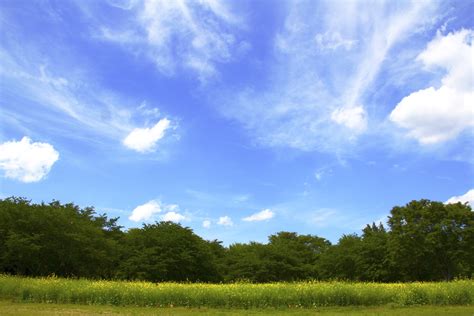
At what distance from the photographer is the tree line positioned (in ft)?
132

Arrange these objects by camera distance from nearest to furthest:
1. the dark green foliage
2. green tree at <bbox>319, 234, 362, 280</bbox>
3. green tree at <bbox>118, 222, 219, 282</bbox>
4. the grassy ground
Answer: the grassy ground, the dark green foliage, green tree at <bbox>118, 222, 219, 282</bbox>, green tree at <bbox>319, 234, 362, 280</bbox>

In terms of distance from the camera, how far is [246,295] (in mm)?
21906

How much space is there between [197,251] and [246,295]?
30921mm

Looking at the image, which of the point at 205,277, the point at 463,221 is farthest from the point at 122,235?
the point at 463,221

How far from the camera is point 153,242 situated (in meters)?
51.7

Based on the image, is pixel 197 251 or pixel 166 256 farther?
pixel 197 251

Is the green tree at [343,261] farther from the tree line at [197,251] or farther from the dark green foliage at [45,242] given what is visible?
the dark green foliage at [45,242]

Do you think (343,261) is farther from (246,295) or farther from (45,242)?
(246,295)

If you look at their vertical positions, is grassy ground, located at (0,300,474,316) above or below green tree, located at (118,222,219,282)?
below

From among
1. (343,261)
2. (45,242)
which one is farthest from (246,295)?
(343,261)

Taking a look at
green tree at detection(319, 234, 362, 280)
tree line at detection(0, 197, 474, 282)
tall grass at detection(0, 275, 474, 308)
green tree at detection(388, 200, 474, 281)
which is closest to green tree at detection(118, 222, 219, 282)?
tree line at detection(0, 197, 474, 282)

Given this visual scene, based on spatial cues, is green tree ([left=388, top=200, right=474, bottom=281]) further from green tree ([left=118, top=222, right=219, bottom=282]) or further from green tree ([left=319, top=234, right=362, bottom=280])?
green tree ([left=118, top=222, right=219, bottom=282])

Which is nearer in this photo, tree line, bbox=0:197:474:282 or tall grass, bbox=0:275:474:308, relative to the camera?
tall grass, bbox=0:275:474:308

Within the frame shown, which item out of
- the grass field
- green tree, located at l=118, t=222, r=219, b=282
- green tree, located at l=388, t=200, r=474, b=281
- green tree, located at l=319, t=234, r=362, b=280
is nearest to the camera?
the grass field
